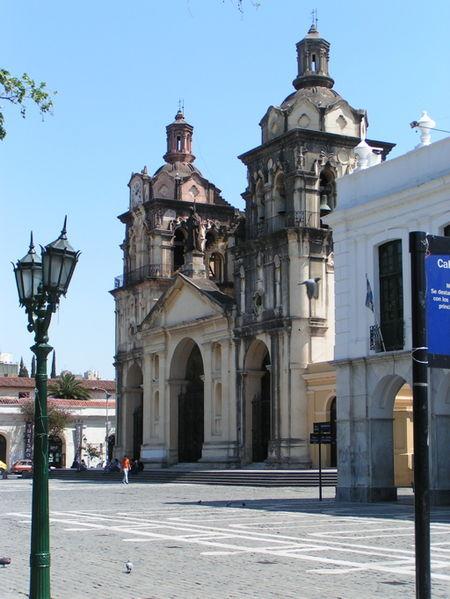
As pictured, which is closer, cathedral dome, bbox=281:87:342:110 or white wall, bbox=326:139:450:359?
white wall, bbox=326:139:450:359

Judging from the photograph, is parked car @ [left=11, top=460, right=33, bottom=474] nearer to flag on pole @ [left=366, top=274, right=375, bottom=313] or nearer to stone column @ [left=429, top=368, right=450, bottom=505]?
flag on pole @ [left=366, top=274, right=375, bottom=313]

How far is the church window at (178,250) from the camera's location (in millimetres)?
63094

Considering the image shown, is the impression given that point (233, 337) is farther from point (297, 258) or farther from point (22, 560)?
point (22, 560)

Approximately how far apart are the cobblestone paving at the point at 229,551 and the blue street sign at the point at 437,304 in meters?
4.80

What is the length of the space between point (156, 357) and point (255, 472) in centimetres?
1677

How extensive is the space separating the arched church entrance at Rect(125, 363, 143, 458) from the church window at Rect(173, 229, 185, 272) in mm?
6835

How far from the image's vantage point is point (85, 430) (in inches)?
3278

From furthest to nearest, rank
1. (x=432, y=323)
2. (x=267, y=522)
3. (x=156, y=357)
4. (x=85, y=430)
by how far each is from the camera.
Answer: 1. (x=85, y=430)
2. (x=156, y=357)
3. (x=267, y=522)
4. (x=432, y=323)

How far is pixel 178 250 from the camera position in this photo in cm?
6341

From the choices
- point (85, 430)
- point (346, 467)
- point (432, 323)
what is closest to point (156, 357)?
point (85, 430)

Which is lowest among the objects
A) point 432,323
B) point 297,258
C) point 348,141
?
point 432,323

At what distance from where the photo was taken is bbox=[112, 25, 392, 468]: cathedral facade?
153 feet

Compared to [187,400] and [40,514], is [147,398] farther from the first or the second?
[40,514]

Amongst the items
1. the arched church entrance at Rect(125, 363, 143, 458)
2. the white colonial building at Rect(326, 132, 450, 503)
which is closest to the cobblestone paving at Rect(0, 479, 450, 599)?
the white colonial building at Rect(326, 132, 450, 503)
